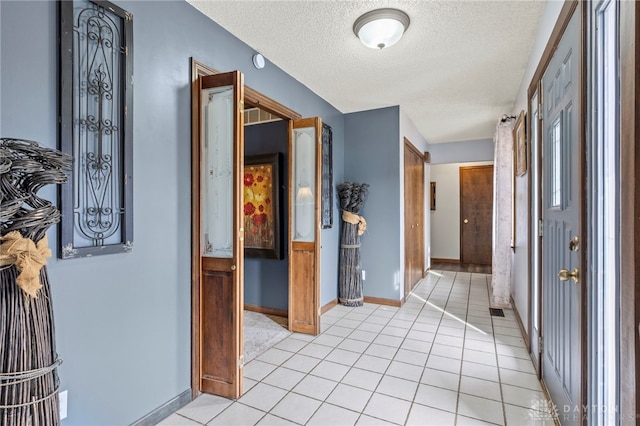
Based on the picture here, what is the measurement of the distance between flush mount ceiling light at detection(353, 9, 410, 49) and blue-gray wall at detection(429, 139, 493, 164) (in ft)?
14.2

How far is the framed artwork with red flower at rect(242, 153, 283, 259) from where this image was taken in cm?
366

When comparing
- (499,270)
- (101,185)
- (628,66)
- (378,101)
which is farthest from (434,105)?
(101,185)

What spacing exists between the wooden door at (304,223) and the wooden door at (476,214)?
5.10 meters

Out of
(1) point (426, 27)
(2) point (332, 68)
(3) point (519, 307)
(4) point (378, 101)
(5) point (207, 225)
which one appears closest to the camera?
(5) point (207, 225)

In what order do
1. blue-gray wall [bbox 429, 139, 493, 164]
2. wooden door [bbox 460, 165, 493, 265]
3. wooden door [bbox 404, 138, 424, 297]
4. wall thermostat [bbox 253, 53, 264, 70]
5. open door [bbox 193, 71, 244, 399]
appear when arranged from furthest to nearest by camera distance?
1. wooden door [bbox 460, 165, 493, 265]
2. blue-gray wall [bbox 429, 139, 493, 164]
3. wooden door [bbox 404, 138, 424, 297]
4. wall thermostat [bbox 253, 53, 264, 70]
5. open door [bbox 193, 71, 244, 399]

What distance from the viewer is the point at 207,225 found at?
2.10 m

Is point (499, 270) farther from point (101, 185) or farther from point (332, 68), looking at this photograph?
point (101, 185)

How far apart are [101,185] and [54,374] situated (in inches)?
33.8

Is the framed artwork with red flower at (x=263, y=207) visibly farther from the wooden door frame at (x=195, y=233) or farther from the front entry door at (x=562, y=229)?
the front entry door at (x=562, y=229)

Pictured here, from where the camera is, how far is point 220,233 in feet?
6.84

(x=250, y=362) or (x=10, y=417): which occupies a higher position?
(x=10, y=417)

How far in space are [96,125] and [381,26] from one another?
74.3 inches

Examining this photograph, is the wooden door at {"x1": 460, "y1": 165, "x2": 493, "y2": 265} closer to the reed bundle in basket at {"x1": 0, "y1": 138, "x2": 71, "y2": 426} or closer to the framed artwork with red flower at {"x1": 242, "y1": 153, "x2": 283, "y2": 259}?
the framed artwork with red flower at {"x1": 242, "y1": 153, "x2": 283, "y2": 259}

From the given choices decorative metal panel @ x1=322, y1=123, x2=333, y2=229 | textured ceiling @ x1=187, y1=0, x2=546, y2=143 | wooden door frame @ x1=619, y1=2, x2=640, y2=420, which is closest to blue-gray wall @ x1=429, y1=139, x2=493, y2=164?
textured ceiling @ x1=187, y1=0, x2=546, y2=143
